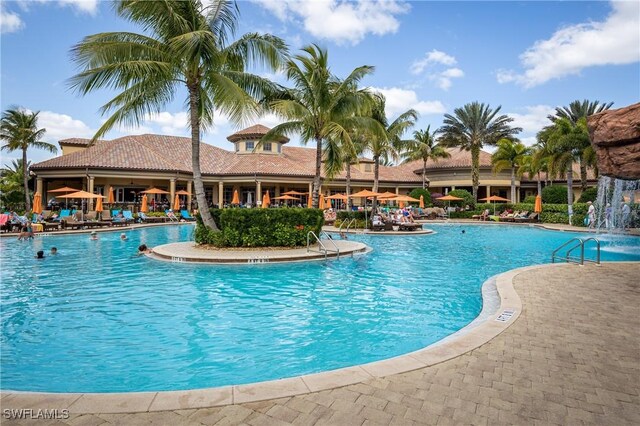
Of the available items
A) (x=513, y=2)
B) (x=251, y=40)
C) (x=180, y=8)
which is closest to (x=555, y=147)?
(x=513, y=2)

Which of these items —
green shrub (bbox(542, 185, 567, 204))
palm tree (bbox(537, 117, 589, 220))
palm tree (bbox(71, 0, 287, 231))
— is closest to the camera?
palm tree (bbox(71, 0, 287, 231))

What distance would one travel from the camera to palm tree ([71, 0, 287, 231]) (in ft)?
41.0

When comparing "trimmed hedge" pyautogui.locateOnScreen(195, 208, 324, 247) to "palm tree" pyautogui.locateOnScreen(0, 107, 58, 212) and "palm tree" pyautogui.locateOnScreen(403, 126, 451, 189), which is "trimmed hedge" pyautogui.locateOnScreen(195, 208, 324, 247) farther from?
"palm tree" pyautogui.locateOnScreen(403, 126, 451, 189)

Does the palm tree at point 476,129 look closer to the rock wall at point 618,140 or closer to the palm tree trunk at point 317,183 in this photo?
the palm tree trunk at point 317,183

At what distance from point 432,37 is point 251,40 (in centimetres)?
728

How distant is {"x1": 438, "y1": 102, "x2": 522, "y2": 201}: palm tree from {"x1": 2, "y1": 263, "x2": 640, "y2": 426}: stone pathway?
39.0 metres

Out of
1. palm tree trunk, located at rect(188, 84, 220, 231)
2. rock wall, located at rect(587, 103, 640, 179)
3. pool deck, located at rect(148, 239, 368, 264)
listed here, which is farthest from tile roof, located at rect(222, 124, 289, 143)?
rock wall, located at rect(587, 103, 640, 179)

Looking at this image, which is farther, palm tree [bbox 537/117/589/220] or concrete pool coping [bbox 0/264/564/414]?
palm tree [bbox 537/117/589/220]

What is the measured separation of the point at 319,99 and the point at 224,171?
72.2 ft

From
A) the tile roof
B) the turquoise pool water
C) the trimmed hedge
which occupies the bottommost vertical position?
the turquoise pool water

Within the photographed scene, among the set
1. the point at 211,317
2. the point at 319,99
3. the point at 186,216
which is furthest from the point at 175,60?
the point at 186,216

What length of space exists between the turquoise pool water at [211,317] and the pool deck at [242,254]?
61 centimetres

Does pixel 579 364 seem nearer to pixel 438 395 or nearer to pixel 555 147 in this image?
pixel 438 395

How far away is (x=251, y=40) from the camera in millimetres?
14906
